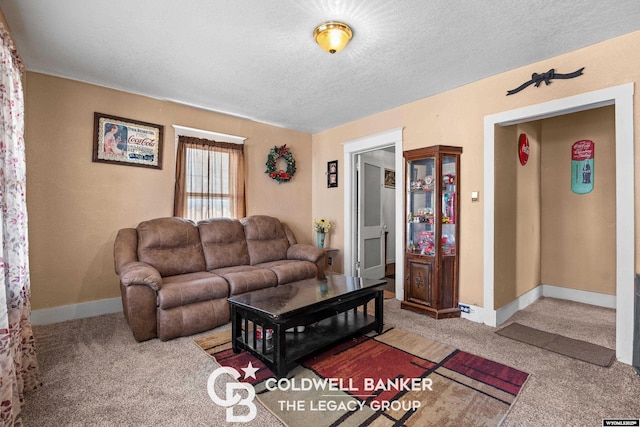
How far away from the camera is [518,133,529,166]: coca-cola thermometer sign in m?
3.68

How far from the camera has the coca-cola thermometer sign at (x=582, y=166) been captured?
155 inches

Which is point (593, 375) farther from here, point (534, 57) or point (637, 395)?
point (534, 57)

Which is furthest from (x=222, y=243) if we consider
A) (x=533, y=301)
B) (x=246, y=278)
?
(x=533, y=301)

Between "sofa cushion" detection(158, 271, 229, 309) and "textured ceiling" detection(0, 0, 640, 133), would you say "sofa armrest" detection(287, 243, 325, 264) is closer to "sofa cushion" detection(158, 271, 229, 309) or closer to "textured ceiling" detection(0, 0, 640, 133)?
"sofa cushion" detection(158, 271, 229, 309)

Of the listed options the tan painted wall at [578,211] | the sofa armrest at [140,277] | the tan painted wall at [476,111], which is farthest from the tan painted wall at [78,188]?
the tan painted wall at [578,211]

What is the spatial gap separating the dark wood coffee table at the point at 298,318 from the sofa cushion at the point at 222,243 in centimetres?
128

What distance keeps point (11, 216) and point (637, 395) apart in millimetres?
4269

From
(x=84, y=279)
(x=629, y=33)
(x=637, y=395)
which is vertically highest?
(x=629, y=33)

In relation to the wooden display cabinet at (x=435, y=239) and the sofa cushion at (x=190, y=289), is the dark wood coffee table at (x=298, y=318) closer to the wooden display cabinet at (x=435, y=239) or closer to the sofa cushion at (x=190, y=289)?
the sofa cushion at (x=190, y=289)

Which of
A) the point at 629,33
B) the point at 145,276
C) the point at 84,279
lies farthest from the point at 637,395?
the point at 84,279

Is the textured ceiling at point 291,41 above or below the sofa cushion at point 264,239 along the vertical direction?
above

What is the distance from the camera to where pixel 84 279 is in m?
3.39

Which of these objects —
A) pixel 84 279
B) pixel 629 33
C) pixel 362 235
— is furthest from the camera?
pixel 362 235

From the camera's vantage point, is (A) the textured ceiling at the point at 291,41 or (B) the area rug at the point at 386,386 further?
(A) the textured ceiling at the point at 291,41
